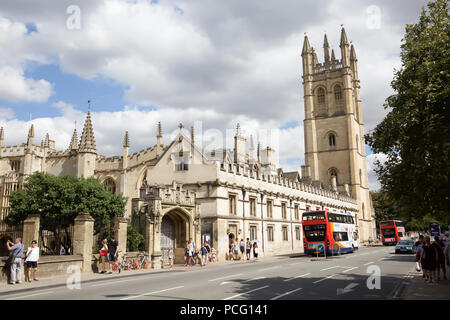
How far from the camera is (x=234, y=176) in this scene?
33.8 m

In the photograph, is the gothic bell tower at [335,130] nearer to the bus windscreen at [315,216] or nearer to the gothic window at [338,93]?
the gothic window at [338,93]

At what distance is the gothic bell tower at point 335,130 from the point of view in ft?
241

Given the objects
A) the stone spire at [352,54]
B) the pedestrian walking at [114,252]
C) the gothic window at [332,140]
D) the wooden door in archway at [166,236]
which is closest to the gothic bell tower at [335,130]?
the gothic window at [332,140]

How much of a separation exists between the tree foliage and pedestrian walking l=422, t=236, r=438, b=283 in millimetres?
24182

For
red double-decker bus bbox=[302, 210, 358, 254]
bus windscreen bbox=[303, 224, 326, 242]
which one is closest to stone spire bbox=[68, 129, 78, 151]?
red double-decker bus bbox=[302, 210, 358, 254]

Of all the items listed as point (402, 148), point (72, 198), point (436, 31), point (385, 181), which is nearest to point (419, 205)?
point (385, 181)

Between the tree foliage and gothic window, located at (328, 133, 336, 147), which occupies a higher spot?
gothic window, located at (328, 133, 336, 147)

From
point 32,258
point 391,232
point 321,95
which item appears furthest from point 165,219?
point 321,95

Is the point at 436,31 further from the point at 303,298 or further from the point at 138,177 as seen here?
the point at 138,177

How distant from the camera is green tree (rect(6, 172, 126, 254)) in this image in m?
31.2

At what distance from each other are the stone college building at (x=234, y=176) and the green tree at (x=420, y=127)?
15988 millimetres

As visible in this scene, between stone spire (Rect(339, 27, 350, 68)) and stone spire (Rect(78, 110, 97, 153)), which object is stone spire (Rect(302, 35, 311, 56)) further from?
stone spire (Rect(78, 110, 97, 153))

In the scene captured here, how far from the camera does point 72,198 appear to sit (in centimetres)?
3136
